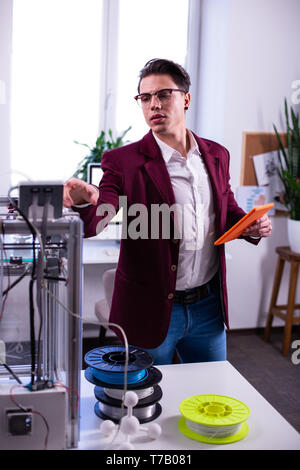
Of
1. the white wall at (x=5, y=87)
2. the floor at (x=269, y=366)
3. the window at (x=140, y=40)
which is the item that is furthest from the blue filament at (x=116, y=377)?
the window at (x=140, y=40)

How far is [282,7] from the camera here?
3.80 meters

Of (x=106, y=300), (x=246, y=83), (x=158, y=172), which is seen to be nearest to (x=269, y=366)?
(x=106, y=300)

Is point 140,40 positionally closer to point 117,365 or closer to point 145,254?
point 145,254

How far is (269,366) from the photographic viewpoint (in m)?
3.55

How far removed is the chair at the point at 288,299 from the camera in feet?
12.1

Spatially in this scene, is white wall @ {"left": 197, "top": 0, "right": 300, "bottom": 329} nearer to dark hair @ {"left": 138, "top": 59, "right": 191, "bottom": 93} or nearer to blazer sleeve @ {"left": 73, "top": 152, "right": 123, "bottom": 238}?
dark hair @ {"left": 138, "top": 59, "right": 191, "bottom": 93}

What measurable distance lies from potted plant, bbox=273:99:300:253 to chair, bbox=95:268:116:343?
4.51 ft

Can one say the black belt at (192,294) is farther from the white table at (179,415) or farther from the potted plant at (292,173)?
the potted plant at (292,173)

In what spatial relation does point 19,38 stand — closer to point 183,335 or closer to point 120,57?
point 120,57

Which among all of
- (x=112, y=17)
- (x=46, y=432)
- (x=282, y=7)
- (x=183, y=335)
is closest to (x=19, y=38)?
(x=112, y=17)

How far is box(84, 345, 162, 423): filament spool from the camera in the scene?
4.50 feet

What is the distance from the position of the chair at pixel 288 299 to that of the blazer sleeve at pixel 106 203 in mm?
2131

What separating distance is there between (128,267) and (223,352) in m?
0.45

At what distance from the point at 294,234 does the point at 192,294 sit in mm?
2042
